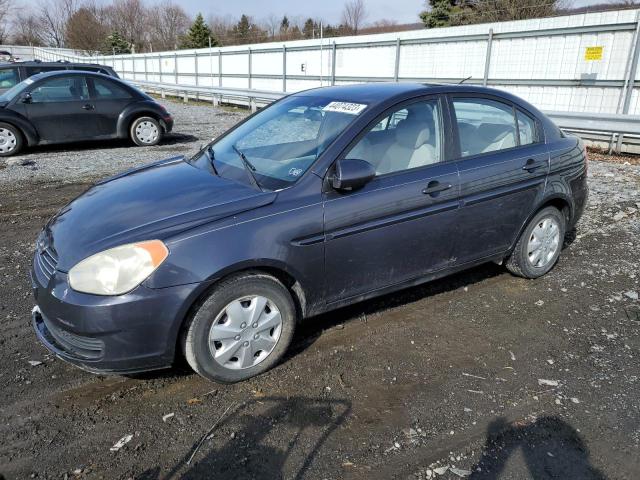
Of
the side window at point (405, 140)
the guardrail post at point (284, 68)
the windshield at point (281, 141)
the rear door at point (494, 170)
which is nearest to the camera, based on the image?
the windshield at point (281, 141)

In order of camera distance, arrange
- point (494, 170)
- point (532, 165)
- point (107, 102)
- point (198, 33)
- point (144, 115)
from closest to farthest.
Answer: point (494, 170) < point (532, 165) < point (107, 102) < point (144, 115) < point (198, 33)

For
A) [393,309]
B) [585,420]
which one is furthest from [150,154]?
[585,420]

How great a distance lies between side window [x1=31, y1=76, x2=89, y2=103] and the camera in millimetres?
9914

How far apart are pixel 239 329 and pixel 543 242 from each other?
2.96 metres

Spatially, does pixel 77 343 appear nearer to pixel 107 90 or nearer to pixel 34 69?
pixel 107 90

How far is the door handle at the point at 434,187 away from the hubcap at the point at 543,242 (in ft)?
4.09

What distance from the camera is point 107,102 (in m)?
10.6

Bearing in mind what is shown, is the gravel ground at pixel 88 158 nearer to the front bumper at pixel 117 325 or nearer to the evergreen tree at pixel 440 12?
the front bumper at pixel 117 325

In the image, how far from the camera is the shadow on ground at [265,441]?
2398mm

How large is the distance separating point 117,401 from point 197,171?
1.66 meters

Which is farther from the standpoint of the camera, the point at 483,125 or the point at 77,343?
the point at 483,125

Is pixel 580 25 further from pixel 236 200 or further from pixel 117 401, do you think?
pixel 117 401

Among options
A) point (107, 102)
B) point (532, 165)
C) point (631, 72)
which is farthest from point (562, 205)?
point (107, 102)

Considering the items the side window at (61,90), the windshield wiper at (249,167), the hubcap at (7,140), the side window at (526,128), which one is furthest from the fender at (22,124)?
the side window at (526,128)
